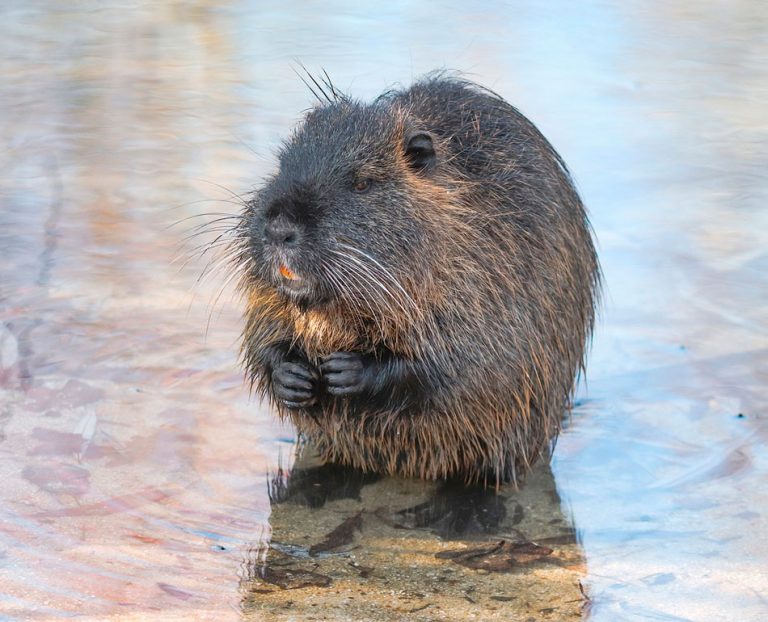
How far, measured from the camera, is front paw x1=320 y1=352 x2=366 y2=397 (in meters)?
4.19

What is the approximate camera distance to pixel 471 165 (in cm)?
457

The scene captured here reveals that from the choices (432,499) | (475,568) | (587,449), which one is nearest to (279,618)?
(475,568)

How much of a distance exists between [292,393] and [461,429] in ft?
2.10

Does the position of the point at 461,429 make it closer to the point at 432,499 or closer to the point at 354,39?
the point at 432,499

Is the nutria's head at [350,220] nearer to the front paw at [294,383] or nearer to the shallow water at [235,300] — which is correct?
the front paw at [294,383]

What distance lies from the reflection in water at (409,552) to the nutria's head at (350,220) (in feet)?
2.16

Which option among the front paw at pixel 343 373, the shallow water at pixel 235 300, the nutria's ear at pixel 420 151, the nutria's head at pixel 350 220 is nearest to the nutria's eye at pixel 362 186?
the nutria's head at pixel 350 220

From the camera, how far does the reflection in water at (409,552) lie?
12.0ft

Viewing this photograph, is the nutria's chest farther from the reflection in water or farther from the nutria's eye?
the reflection in water

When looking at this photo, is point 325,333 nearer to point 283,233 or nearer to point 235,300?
point 283,233


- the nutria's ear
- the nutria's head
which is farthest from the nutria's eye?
the nutria's ear

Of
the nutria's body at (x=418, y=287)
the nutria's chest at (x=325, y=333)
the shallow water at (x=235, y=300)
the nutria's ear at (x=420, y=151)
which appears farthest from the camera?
the nutria's ear at (x=420, y=151)

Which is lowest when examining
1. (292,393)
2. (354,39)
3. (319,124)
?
(354,39)

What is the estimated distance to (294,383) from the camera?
168 inches
